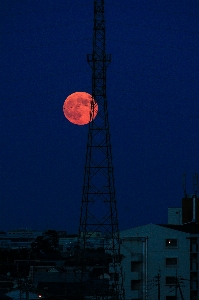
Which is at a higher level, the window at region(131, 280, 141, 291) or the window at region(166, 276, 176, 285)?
the window at region(166, 276, 176, 285)

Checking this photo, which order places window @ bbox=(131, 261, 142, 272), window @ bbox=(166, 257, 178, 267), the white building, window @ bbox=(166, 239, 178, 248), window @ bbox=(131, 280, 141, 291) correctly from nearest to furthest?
the white building → window @ bbox=(131, 280, 141, 291) → window @ bbox=(131, 261, 142, 272) → window @ bbox=(166, 257, 178, 267) → window @ bbox=(166, 239, 178, 248)

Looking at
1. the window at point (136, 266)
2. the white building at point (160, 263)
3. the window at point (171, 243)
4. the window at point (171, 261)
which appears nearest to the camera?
the white building at point (160, 263)

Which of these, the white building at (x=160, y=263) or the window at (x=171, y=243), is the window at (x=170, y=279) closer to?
the white building at (x=160, y=263)

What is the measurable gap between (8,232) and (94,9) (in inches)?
3775

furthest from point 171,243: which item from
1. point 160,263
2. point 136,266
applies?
point 136,266

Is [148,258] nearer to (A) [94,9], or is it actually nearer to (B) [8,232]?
(A) [94,9]

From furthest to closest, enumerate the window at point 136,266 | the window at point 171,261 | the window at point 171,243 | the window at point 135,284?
the window at point 171,243 → the window at point 171,261 → the window at point 136,266 → the window at point 135,284

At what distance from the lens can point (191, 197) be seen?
33.9 meters

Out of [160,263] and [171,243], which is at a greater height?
[171,243]

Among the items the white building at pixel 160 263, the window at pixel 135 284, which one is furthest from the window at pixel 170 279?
the window at pixel 135 284

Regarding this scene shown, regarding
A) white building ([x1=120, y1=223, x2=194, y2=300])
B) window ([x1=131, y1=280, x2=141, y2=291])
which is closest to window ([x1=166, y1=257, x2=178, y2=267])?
white building ([x1=120, y1=223, x2=194, y2=300])

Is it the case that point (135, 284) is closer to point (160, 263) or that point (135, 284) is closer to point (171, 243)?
point (160, 263)

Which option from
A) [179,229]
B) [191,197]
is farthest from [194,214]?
[179,229]

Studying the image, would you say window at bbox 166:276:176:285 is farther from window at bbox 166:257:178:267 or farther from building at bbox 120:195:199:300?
window at bbox 166:257:178:267
